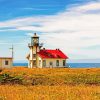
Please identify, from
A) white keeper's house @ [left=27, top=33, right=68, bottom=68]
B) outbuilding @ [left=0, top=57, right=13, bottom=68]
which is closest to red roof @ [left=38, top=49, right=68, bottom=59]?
white keeper's house @ [left=27, top=33, right=68, bottom=68]

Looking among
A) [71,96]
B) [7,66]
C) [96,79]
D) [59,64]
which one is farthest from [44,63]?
[71,96]

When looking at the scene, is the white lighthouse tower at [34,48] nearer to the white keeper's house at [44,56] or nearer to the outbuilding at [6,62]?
the white keeper's house at [44,56]

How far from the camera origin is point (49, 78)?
137ft

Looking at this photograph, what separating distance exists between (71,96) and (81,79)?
71.5 ft

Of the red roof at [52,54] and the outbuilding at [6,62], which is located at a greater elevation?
the red roof at [52,54]

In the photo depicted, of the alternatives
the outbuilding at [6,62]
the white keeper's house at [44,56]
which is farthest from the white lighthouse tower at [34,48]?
the outbuilding at [6,62]

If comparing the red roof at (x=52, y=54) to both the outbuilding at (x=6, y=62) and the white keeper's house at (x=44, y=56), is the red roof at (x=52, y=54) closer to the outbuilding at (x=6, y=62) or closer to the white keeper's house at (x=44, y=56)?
the white keeper's house at (x=44, y=56)

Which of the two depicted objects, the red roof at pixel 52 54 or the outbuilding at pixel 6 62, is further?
the red roof at pixel 52 54

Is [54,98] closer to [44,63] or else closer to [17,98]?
[17,98]

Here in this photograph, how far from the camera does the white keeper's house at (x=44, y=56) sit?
82.1 m

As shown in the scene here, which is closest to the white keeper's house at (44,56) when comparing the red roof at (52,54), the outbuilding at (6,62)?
the red roof at (52,54)

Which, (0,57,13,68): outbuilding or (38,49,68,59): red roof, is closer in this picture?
(0,57,13,68): outbuilding

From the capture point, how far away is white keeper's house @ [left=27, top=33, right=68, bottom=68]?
82.1m

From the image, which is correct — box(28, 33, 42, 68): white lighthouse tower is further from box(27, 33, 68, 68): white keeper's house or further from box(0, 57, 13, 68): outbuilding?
box(0, 57, 13, 68): outbuilding
